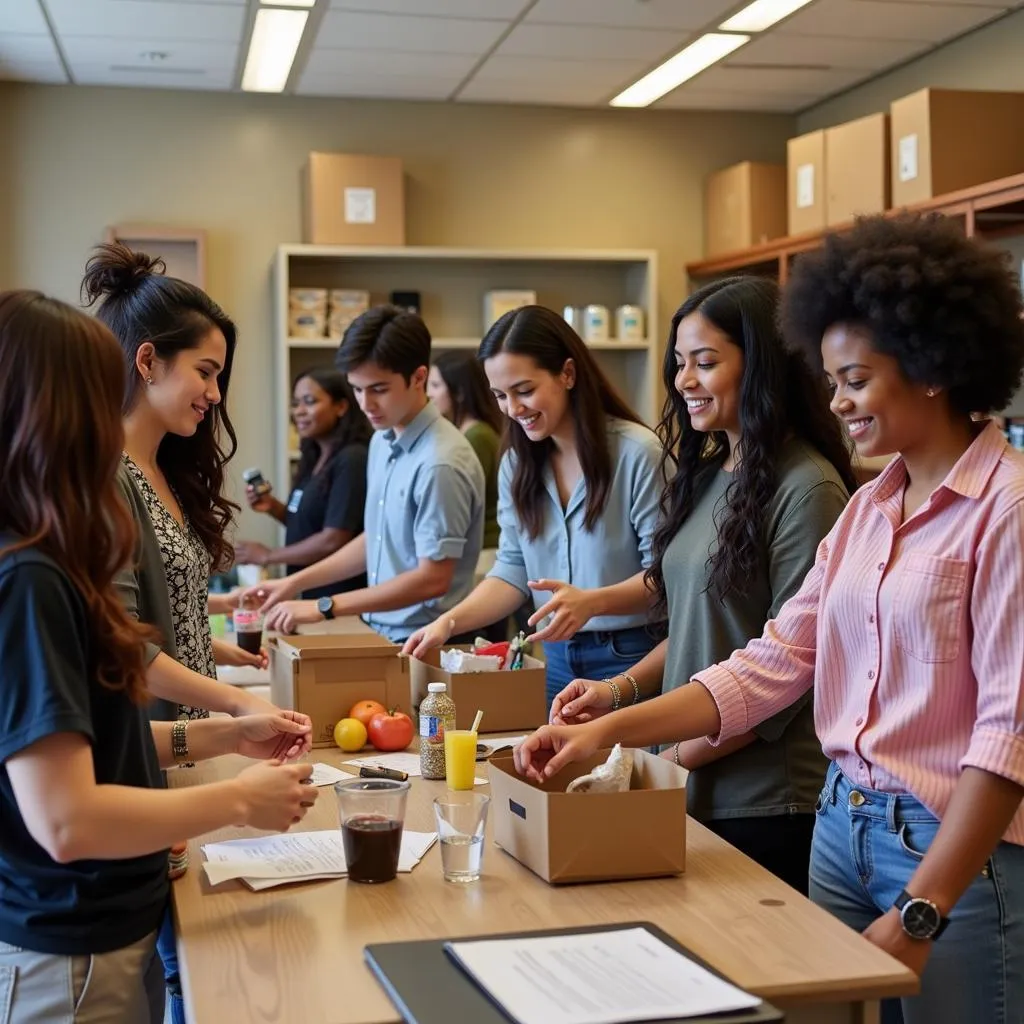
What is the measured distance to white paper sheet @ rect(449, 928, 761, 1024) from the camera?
128 cm

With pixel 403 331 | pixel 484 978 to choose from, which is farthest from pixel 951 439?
pixel 403 331

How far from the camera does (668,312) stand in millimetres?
6609

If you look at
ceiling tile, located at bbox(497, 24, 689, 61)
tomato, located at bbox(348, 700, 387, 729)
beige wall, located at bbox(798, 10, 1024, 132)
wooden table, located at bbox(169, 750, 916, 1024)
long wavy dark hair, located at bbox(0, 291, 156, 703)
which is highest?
ceiling tile, located at bbox(497, 24, 689, 61)

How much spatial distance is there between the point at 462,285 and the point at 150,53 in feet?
5.90

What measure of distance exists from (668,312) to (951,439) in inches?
197

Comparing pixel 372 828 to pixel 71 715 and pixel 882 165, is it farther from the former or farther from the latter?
pixel 882 165

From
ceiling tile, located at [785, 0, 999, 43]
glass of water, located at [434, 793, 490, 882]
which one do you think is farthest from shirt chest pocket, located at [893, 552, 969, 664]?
ceiling tile, located at [785, 0, 999, 43]

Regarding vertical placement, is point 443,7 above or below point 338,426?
above

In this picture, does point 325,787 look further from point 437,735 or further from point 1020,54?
point 1020,54

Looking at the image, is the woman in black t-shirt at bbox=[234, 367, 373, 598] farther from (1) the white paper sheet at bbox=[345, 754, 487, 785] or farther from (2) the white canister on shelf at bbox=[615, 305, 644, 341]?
(1) the white paper sheet at bbox=[345, 754, 487, 785]

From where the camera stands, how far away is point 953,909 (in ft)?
5.14

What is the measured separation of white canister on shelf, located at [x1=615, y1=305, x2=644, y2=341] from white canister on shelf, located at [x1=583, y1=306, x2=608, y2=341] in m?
0.10

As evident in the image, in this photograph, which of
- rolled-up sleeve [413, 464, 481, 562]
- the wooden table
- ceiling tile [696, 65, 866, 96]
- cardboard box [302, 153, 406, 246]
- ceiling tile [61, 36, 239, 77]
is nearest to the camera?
the wooden table

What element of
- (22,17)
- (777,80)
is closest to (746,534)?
(22,17)
